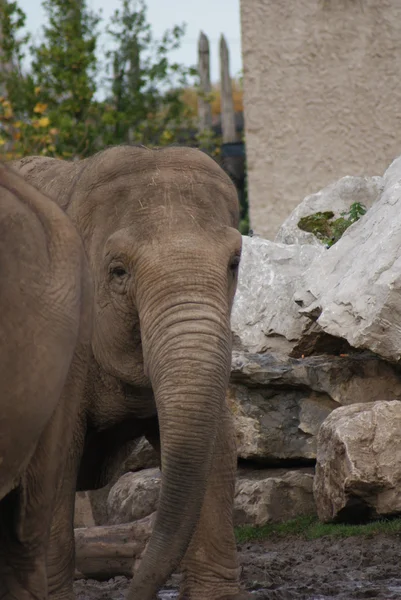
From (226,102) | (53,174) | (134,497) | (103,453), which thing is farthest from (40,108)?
(226,102)

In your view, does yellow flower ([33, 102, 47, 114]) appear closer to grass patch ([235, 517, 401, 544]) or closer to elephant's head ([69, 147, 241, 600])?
grass patch ([235, 517, 401, 544])

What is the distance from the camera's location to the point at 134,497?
8.61 meters

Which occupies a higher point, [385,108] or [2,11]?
[2,11]

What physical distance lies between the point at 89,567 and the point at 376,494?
5.47 feet

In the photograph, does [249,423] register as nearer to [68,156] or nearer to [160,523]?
[160,523]

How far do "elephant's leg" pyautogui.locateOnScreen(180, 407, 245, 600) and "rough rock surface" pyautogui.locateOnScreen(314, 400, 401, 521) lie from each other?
151 centimetres

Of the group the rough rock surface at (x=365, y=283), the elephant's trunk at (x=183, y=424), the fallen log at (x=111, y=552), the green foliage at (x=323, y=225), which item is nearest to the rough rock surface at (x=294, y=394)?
the rough rock surface at (x=365, y=283)

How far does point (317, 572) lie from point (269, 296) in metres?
2.76

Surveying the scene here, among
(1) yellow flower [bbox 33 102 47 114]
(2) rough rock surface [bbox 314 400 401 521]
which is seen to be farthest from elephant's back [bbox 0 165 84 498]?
(1) yellow flower [bbox 33 102 47 114]

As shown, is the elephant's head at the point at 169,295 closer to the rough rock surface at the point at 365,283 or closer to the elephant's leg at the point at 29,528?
the elephant's leg at the point at 29,528

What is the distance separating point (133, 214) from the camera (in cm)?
604

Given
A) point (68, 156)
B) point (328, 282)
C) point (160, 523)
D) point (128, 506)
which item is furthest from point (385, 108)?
point (160, 523)

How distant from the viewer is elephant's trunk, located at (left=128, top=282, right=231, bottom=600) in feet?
17.5

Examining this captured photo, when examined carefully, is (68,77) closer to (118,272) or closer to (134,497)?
(134,497)
